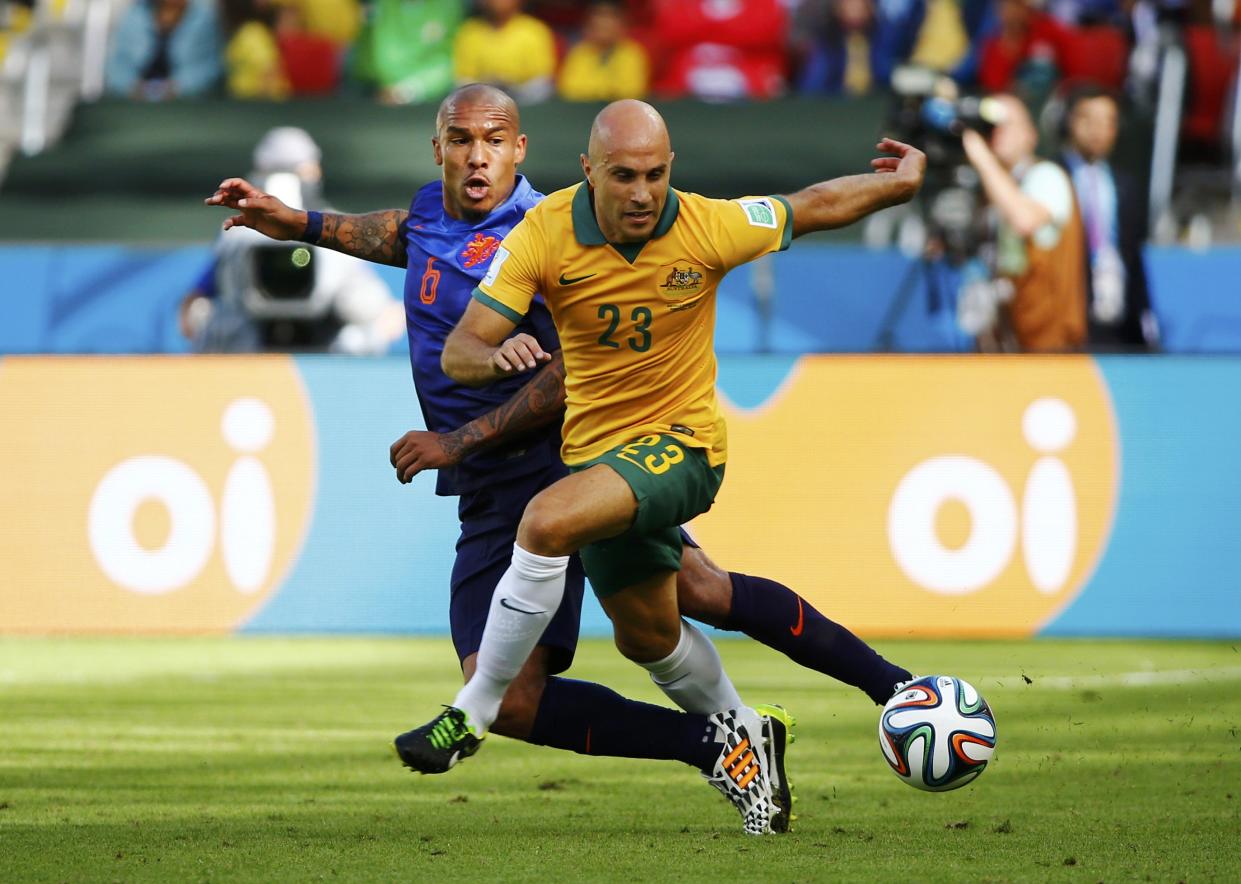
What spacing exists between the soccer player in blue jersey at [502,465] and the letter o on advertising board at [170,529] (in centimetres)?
465

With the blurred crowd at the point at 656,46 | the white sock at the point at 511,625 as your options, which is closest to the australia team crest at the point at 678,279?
the white sock at the point at 511,625

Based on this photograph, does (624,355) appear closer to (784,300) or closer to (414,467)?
(414,467)

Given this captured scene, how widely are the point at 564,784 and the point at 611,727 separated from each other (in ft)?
3.23

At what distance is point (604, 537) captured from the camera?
17.8 feet

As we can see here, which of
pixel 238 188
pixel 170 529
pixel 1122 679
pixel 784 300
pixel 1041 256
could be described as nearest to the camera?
pixel 238 188

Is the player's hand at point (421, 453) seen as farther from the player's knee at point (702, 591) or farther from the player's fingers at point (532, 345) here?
the player's knee at point (702, 591)

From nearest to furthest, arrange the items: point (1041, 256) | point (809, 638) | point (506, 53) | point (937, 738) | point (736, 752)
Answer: point (937, 738), point (736, 752), point (809, 638), point (1041, 256), point (506, 53)

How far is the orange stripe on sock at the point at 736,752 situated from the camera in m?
5.89

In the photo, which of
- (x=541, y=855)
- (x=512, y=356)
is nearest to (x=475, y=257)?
(x=512, y=356)

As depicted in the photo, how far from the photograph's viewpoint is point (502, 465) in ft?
20.2

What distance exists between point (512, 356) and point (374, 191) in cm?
1055

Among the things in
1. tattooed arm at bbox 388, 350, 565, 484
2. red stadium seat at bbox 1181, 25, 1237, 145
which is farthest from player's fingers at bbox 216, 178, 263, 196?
red stadium seat at bbox 1181, 25, 1237, 145

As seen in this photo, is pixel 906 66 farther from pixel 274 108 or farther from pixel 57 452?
pixel 57 452

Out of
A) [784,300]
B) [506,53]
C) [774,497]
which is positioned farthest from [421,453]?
[506,53]
